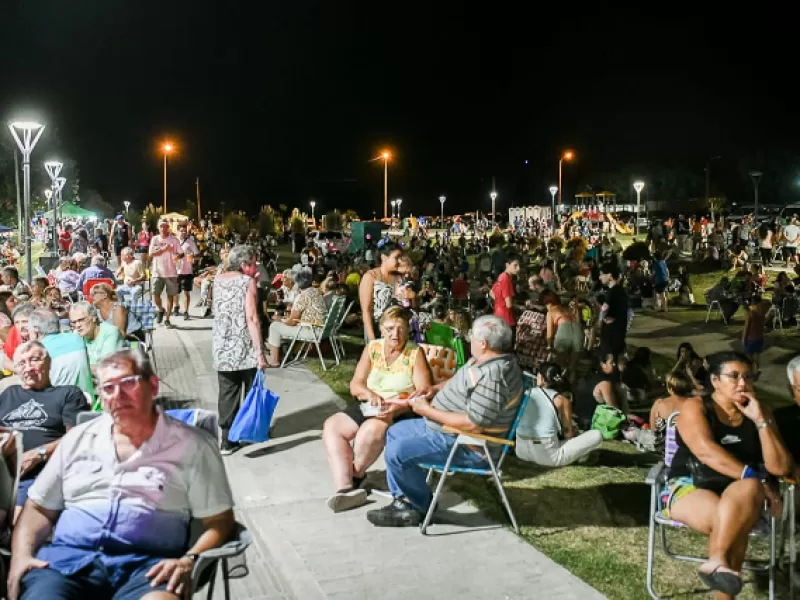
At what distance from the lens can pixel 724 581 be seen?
3535mm

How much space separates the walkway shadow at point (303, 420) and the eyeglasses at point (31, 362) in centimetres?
293

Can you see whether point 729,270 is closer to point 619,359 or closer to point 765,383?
point 765,383

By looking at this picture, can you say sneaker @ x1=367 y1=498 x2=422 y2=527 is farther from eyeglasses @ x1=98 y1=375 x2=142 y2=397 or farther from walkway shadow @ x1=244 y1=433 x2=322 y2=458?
eyeglasses @ x1=98 y1=375 x2=142 y2=397

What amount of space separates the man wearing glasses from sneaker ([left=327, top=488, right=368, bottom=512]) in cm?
164

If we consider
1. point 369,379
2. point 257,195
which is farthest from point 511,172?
point 369,379

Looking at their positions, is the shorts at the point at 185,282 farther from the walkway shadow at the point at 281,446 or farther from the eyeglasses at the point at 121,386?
the eyeglasses at the point at 121,386

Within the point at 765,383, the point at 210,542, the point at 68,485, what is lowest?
the point at 765,383

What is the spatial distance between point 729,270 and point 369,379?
74.1 ft

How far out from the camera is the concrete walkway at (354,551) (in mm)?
4043

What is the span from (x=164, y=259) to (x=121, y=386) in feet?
34.3

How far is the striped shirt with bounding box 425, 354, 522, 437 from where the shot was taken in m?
4.68

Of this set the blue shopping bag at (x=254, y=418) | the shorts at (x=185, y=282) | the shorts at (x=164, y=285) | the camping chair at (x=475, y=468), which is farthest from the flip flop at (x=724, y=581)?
the shorts at (x=185, y=282)

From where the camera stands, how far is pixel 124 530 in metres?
3.07

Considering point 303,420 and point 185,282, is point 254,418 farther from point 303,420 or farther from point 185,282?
point 185,282
